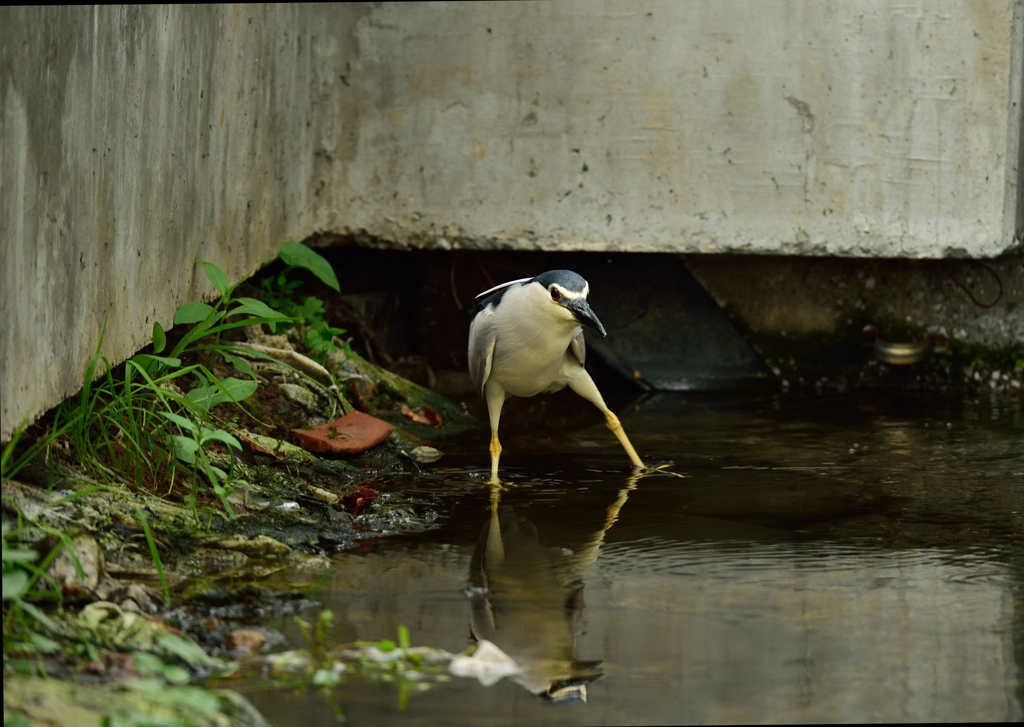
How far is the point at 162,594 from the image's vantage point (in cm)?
292

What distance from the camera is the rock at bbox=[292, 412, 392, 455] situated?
4.62 m

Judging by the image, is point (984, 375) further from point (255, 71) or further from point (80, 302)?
point (80, 302)

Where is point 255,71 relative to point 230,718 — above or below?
above

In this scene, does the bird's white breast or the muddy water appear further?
the bird's white breast

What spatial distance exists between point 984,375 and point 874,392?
679mm

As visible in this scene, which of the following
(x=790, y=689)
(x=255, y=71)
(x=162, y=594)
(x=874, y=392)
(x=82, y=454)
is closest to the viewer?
(x=790, y=689)

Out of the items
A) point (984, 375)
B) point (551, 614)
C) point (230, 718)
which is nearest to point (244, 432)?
point (551, 614)

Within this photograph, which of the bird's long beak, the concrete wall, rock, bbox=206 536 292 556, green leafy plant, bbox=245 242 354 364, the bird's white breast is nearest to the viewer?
rock, bbox=206 536 292 556

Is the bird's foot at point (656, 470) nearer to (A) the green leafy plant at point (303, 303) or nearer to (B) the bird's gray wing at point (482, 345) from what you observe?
(B) the bird's gray wing at point (482, 345)

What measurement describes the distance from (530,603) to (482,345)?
1.71 metres

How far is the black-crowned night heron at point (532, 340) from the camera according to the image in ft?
13.9

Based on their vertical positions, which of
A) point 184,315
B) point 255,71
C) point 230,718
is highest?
point 255,71

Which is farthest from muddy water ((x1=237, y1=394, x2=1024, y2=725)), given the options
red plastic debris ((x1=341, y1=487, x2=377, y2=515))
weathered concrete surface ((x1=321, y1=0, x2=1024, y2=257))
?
weathered concrete surface ((x1=321, y1=0, x2=1024, y2=257))

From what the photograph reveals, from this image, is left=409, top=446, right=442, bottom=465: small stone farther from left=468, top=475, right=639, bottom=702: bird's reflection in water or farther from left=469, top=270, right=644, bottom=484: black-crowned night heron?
left=468, top=475, right=639, bottom=702: bird's reflection in water
